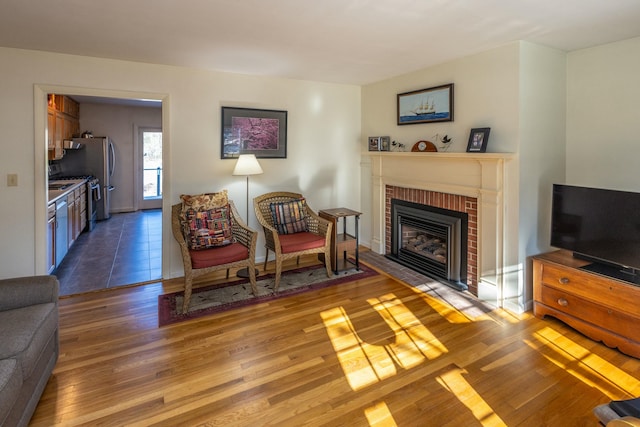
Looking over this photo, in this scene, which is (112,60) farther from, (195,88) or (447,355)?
(447,355)

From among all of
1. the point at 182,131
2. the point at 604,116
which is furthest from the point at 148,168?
the point at 604,116

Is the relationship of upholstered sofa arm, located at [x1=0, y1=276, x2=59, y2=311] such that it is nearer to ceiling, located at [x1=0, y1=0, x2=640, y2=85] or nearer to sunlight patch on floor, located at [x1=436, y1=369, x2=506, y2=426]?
ceiling, located at [x1=0, y1=0, x2=640, y2=85]

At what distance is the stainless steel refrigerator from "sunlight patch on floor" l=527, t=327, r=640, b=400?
7415 mm

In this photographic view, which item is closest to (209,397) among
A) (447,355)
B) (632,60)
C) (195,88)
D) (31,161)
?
(447,355)

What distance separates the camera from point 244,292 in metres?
3.54

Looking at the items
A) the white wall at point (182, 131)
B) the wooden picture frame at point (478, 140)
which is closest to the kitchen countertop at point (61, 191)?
the white wall at point (182, 131)

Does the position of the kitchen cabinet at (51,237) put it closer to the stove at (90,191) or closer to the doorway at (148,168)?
the stove at (90,191)

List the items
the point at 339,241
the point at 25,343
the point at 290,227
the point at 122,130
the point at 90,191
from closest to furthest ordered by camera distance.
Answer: the point at 25,343
the point at 290,227
the point at 339,241
the point at 90,191
the point at 122,130

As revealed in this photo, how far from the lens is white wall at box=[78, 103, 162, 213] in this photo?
747cm

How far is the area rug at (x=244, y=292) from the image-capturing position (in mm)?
3129

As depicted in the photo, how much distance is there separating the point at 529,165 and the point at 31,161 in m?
4.52

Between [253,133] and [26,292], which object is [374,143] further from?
[26,292]

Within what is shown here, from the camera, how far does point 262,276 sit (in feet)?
13.1

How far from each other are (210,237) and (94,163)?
16.1 feet
